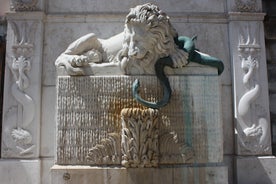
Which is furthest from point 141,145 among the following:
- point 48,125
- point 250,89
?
point 250,89

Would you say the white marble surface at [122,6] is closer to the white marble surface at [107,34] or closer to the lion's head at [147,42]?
the white marble surface at [107,34]

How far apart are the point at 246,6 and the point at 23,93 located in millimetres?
4099

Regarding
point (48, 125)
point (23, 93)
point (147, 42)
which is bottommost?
point (48, 125)

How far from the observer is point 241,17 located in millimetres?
6039

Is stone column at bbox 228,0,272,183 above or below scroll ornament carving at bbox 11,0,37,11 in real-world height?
below

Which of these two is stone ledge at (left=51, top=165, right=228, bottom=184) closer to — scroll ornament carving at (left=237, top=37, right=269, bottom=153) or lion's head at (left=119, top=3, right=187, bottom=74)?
lion's head at (left=119, top=3, right=187, bottom=74)

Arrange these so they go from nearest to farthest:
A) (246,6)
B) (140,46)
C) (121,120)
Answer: (121,120) < (140,46) < (246,6)

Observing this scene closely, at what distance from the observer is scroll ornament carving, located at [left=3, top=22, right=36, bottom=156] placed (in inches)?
219

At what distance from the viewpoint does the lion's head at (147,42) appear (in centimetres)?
472

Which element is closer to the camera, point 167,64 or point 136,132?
point 136,132

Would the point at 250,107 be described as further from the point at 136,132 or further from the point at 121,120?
the point at 121,120

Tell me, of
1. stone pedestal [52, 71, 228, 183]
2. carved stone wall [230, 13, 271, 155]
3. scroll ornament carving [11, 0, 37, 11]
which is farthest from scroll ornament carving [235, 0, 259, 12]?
scroll ornament carving [11, 0, 37, 11]

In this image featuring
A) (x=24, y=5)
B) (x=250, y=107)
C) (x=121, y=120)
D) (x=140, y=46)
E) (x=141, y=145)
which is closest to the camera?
(x=141, y=145)

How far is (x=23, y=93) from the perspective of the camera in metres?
5.68
